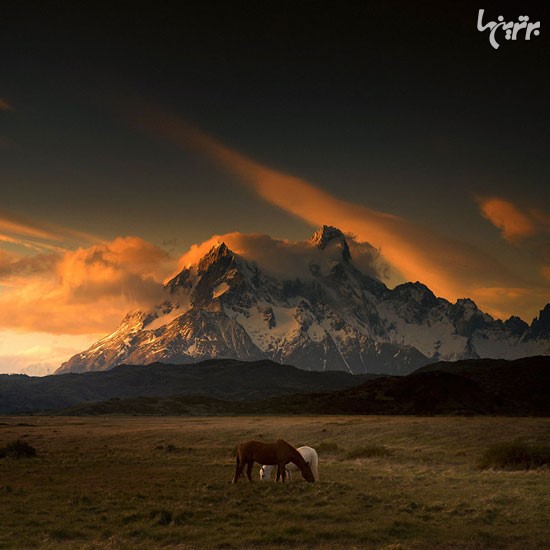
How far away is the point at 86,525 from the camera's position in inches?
781

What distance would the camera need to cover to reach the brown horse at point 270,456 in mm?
27469

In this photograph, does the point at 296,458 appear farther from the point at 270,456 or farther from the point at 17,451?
the point at 17,451

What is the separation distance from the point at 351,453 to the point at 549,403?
151547 millimetres

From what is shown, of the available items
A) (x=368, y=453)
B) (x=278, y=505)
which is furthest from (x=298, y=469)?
(x=368, y=453)

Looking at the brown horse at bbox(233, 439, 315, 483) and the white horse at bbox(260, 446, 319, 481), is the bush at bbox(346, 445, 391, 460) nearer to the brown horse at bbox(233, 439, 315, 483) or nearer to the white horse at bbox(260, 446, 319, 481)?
the white horse at bbox(260, 446, 319, 481)

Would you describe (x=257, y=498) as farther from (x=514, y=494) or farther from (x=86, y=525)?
(x=514, y=494)

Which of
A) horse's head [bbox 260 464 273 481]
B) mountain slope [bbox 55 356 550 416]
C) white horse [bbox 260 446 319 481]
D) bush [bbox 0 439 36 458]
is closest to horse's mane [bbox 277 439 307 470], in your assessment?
white horse [bbox 260 446 319 481]

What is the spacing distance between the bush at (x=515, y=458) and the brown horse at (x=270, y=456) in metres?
13.2

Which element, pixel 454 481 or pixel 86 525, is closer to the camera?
pixel 86 525

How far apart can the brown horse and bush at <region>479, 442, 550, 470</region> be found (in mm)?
13221

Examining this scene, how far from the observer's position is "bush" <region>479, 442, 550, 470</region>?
34.5 m

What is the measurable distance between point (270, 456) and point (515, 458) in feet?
53.4

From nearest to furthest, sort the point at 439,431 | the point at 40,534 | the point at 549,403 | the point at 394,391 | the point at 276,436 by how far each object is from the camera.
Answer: the point at 40,534 → the point at 439,431 → the point at 276,436 → the point at 549,403 → the point at 394,391

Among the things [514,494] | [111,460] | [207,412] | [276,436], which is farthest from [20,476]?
[207,412]
